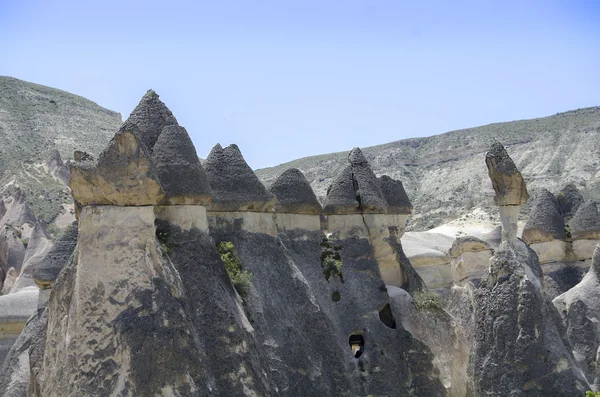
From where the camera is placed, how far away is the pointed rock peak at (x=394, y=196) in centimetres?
2442

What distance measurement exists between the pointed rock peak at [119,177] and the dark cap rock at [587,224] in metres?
18.1

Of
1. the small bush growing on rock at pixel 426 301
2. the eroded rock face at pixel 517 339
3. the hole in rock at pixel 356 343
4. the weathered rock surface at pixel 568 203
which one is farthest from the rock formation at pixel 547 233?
the eroded rock face at pixel 517 339

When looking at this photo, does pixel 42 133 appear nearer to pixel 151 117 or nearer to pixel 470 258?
pixel 470 258

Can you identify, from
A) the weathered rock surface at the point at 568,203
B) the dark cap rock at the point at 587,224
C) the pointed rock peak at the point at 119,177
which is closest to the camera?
the pointed rock peak at the point at 119,177

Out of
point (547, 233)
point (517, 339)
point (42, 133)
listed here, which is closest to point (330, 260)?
point (517, 339)

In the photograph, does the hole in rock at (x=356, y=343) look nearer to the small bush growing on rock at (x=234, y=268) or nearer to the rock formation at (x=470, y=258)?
the small bush growing on rock at (x=234, y=268)

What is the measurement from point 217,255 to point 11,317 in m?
11.6

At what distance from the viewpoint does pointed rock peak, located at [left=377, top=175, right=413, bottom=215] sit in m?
24.4

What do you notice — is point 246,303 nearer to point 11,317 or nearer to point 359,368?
point 359,368

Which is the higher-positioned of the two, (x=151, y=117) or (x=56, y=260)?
(x=151, y=117)

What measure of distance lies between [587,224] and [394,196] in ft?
23.9

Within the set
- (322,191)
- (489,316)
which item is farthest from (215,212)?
(322,191)

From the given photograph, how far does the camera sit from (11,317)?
24828 mm

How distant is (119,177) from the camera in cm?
1339
